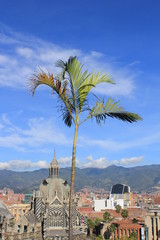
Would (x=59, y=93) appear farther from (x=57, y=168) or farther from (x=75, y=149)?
(x=57, y=168)

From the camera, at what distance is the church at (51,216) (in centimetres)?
5494

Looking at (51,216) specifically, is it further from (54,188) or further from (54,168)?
(54,168)

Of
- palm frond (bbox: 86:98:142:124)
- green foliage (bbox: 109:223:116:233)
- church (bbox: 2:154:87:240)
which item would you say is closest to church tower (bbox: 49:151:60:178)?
church (bbox: 2:154:87:240)

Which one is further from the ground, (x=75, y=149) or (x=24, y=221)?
(x=75, y=149)

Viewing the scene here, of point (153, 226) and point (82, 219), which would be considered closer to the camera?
point (153, 226)

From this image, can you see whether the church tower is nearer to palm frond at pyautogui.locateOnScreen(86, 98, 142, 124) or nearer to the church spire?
the church spire

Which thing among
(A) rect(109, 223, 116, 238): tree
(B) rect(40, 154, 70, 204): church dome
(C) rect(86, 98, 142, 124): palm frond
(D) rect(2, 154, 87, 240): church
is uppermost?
(C) rect(86, 98, 142, 124): palm frond

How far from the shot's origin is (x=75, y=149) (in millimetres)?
10227

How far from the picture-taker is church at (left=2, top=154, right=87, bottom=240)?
2163 inches

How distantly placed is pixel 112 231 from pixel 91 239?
5.01 meters

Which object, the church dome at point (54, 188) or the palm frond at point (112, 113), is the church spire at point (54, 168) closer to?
the church dome at point (54, 188)

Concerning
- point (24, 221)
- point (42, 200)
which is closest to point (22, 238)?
point (24, 221)

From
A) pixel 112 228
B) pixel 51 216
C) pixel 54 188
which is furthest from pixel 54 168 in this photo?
pixel 112 228

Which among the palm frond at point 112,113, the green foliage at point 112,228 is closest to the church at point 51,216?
the green foliage at point 112,228
